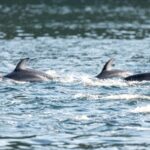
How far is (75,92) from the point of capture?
30.4 meters

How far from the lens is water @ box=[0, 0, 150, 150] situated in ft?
72.0

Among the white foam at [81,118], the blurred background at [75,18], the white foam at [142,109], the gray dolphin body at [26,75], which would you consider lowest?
the blurred background at [75,18]

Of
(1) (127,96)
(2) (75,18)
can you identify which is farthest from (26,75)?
(2) (75,18)

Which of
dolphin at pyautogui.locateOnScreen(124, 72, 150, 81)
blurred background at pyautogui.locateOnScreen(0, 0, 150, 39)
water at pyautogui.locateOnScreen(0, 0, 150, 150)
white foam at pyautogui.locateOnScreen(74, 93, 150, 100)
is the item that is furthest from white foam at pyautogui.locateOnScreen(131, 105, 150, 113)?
blurred background at pyautogui.locateOnScreen(0, 0, 150, 39)

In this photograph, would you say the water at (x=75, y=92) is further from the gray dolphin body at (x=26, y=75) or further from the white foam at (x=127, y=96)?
the gray dolphin body at (x=26, y=75)

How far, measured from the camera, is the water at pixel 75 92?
72.0 feet

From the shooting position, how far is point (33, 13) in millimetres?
90312

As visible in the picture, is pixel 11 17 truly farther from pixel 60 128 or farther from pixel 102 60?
pixel 60 128

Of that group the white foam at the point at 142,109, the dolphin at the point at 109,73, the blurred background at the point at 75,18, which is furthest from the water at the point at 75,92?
the dolphin at the point at 109,73

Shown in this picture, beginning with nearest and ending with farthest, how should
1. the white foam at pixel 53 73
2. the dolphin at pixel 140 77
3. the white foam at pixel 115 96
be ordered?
the white foam at pixel 115 96 → the dolphin at pixel 140 77 → the white foam at pixel 53 73

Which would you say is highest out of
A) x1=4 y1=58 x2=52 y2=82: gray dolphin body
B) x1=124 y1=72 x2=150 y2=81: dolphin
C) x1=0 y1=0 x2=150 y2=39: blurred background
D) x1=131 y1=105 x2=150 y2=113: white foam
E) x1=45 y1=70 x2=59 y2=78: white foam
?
x1=131 y1=105 x2=150 y2=113: white foam

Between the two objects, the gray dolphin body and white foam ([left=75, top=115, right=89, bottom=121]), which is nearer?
white foam ([left=75, top=115, right=89, bottom=121])

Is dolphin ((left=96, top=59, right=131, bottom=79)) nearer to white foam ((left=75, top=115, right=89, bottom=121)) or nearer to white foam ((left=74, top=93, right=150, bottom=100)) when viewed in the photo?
white foam ((left=74, top=93, right=150, bottom=100))

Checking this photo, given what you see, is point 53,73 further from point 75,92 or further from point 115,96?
point 115,96
